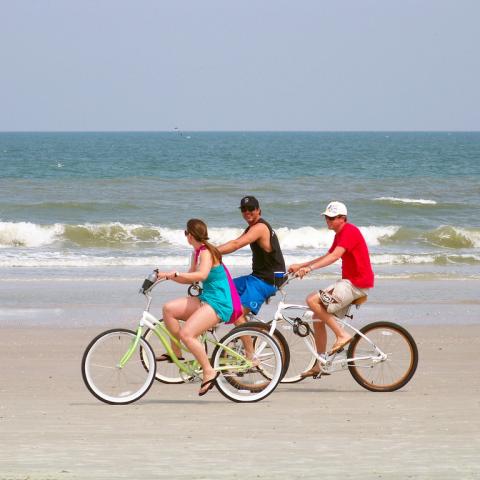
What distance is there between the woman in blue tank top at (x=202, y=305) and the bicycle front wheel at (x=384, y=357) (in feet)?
3.58

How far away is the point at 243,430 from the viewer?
6062 millimetres

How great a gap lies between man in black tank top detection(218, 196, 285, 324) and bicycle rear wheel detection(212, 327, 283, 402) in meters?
0.52

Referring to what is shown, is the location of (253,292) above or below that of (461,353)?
above

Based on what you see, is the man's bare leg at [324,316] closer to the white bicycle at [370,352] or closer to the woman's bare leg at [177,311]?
the white bicycle at [370,352]

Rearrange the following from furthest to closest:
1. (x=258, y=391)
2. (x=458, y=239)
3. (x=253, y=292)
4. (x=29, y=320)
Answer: (x=458, y=239) → (x=29, y=320) → (x=253, y=292) → (x=258, y=391)

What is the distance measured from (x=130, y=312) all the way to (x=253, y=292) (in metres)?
5.08

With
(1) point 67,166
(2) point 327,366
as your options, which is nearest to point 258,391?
(2) point 327,366

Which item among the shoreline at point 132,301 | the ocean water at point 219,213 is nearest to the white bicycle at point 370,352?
the shoreline at point 132,301

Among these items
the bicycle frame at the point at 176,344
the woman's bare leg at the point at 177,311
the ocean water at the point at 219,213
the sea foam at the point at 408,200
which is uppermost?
the woman's bare leg at the point at 177,311

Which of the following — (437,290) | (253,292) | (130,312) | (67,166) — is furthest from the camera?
(67,166)

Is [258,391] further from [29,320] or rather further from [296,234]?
[296,234]

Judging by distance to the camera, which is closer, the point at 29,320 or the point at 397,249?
the point at 29,320

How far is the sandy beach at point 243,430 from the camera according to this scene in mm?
5029

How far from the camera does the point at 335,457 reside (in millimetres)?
5273
